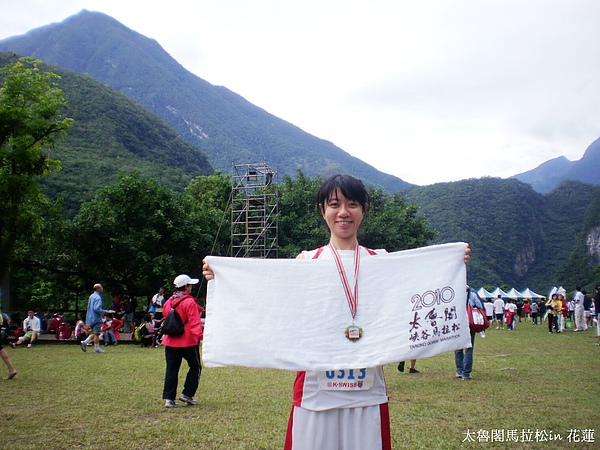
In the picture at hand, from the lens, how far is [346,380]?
2.81m

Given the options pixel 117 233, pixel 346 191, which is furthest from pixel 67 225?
pixel 346 191

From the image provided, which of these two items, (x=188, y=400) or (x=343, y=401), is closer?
(x=343, y=401)

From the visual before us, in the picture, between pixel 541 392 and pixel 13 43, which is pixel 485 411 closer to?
pixel 541 392

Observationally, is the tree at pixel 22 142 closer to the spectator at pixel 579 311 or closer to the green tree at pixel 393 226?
the green tree at pixel 393 226

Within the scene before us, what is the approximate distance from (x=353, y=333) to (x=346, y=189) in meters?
0.82

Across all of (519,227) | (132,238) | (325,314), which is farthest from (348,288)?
(519,227)

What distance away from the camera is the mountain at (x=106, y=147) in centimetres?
4147

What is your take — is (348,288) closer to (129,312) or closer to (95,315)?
(95,315)

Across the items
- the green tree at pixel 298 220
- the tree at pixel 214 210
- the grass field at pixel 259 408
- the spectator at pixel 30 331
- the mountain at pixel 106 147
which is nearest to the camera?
the grass field at pixel 259 408

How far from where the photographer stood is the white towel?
9.58 ft

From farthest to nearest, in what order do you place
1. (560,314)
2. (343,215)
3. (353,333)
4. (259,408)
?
(560,314), (259,408), (343,215), (353,333)

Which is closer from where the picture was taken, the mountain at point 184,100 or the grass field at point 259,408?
the grass field at point 259,408

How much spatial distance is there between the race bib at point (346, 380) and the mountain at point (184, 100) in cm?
12549

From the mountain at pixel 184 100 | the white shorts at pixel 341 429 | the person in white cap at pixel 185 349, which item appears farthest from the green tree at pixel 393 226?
the mountain at pixel 184 100
